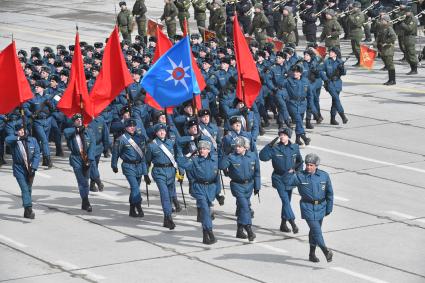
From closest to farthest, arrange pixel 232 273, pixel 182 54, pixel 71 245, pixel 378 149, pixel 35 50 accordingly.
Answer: pixel 232 273
pixel 71 245
pixel 182 54
pixel 378 149
pixel 35 50

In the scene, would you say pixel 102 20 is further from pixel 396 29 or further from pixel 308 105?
pixel 308 105

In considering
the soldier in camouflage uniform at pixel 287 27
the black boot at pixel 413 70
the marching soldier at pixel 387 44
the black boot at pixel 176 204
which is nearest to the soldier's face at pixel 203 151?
the black boot at pixel 176 204

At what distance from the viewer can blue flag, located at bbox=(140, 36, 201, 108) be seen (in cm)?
2453

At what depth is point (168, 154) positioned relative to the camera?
24.0 m

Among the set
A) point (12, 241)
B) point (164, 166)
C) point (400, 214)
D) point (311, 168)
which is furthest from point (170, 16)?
point (311, 168)

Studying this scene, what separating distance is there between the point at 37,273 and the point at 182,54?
529cm

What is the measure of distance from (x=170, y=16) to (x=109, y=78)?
2048cm

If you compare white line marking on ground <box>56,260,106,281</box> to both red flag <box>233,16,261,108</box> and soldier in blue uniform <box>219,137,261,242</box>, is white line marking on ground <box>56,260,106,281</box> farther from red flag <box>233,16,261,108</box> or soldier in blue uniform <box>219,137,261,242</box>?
red flag <box>233,16,261,108</box>

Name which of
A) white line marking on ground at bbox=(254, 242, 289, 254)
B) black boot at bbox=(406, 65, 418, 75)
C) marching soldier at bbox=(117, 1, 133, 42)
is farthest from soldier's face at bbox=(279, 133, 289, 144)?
marching soldier at bbox=(117, 1, 133, 42)

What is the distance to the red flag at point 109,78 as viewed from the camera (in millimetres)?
25922

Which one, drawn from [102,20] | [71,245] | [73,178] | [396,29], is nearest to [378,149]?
[73,178]

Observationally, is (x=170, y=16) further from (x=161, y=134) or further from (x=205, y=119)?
(x=161, y=134)

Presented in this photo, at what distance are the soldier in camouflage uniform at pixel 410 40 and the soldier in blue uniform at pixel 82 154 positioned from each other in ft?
54.1

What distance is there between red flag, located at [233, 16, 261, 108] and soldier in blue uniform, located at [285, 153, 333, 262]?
4157 mm
